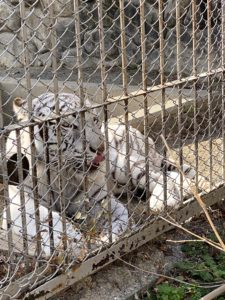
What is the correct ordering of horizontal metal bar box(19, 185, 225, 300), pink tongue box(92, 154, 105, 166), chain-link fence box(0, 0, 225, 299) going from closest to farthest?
chain-link fence box(0, 0, 225, 299) < horizontal metal bar box(19, 185, 225, 300) < pink tongue box(92, 154, 105, 166)

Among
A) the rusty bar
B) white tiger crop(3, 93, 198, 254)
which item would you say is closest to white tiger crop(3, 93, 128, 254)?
white tiger crop(3, 93, 198, 254)

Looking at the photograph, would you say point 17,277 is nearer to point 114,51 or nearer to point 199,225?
point 199,225

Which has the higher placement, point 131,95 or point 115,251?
point 131,95

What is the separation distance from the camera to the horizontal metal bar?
10.9ft

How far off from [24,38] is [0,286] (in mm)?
1141

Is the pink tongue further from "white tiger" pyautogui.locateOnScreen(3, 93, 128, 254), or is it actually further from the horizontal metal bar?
the horizontal metal bar

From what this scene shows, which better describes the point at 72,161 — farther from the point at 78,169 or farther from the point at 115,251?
the point at 115,251

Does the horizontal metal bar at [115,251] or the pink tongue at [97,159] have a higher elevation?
the pink tongue at [97,159]

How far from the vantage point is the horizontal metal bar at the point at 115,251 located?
3.31 meters

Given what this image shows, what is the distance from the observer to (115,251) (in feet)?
12.2

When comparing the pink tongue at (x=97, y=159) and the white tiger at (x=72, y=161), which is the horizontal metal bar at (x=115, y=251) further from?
the pink tongue at (x=97, y=159)

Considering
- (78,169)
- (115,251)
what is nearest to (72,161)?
(78,169)

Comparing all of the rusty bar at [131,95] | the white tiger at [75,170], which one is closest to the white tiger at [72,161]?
the white tiger at [75,170]

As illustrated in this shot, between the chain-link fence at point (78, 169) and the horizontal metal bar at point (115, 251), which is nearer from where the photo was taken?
the chain-link fence at point (78, 169)
